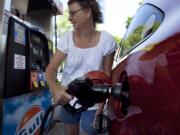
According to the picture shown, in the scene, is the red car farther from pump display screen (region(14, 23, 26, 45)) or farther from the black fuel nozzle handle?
pump display screen (region(14, 23, 26, 45))

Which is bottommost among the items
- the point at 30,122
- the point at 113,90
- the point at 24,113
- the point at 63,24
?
the point at 30,122

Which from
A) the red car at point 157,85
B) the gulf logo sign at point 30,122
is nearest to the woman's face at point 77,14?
the red car at point 157,85

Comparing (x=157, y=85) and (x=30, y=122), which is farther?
(x=30, y=122)

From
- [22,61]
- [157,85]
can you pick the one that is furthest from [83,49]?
[22,61]

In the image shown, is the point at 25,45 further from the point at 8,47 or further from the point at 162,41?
the point at 162,41

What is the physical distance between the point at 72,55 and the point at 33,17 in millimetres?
4713

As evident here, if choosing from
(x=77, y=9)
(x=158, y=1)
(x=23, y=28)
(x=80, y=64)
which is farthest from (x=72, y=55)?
(x=23, y=28)

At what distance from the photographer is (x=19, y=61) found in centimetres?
438

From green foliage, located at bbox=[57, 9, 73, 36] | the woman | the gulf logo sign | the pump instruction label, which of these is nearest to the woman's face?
the woman

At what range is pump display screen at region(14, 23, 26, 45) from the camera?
4272 mm

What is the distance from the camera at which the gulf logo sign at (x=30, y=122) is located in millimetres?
4492

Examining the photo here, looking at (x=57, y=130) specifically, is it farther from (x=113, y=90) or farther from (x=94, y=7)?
(x=113, y=90)

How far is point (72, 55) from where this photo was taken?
8.80 feet

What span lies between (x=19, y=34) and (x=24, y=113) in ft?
3.07
